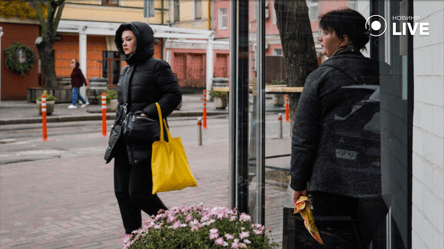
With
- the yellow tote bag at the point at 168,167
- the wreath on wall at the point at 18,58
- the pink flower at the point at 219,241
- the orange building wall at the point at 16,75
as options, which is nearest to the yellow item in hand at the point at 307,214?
the pink flower at the point at 219,241

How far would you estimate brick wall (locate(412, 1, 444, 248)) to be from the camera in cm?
250

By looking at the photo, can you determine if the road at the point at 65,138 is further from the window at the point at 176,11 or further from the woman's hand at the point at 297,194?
the window at the point at 176,11

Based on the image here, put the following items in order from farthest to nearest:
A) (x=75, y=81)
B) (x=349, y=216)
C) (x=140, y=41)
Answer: (x=75, y=81), (x=140, y=41), (x=349, y=216)

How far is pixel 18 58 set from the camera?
1091 inches

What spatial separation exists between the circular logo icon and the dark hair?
0.07 ft

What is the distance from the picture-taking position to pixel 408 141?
2.51 meters

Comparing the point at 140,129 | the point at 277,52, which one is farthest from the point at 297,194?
the point at 140,129

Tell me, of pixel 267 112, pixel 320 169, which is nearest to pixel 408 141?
pixel 320 169

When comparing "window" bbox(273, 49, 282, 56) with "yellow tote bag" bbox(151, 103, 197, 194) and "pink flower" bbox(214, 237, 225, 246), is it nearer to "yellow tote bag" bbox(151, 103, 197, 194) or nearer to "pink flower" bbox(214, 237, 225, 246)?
"pink flower" bbox(214, 237, 225, 246)

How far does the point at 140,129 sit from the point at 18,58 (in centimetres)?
2545

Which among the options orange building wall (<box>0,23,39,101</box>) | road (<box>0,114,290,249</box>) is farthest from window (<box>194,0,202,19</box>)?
road (<box>0,114,290,249</box>)

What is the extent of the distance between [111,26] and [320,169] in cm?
2477

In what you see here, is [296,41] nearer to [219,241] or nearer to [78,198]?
[219,241]

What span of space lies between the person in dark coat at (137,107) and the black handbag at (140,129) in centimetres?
4
